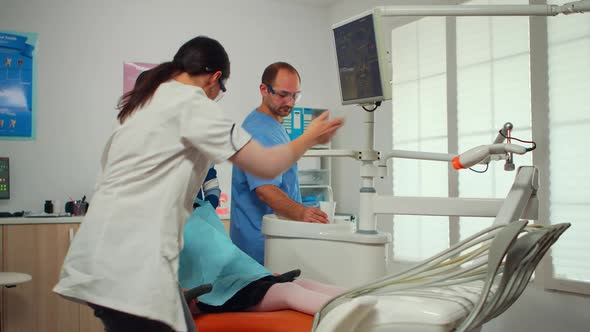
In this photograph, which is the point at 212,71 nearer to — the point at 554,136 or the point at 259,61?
the point at 554,136

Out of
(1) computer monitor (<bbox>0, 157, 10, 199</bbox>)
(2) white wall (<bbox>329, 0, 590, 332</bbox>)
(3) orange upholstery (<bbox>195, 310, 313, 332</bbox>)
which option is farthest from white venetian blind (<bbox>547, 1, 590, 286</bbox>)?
(1) computer monitor (<bbox>0, 157, 10, 199</bbox>)

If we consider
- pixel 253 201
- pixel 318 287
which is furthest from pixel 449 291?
pixel 253 201

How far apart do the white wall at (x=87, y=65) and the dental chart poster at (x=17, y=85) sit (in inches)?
2.2

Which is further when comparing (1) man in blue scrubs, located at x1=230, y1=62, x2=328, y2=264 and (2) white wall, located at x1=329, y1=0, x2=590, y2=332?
(2) white wall, located at x1=329, y1=0, x2=590, y2=332

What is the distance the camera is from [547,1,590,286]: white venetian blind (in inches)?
99.7

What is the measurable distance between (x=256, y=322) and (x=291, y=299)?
0.11m

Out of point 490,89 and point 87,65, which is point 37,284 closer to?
point 87,65

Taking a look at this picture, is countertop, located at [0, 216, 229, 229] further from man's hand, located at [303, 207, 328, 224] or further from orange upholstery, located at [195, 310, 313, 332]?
orange upholstery, located at [195, 310, 313, 332]

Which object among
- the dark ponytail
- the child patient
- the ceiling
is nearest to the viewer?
the dark ponytail

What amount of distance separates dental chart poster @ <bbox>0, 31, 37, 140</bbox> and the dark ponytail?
2.90m

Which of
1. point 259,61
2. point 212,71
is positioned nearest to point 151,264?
point 212,71

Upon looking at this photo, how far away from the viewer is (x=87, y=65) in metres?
3.86

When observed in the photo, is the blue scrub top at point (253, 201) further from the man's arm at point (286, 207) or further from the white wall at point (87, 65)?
the white wall at point (87, 65)

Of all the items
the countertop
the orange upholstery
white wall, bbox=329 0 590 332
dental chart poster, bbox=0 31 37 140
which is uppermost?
dental chart poster, bbox=0 31 37 140
